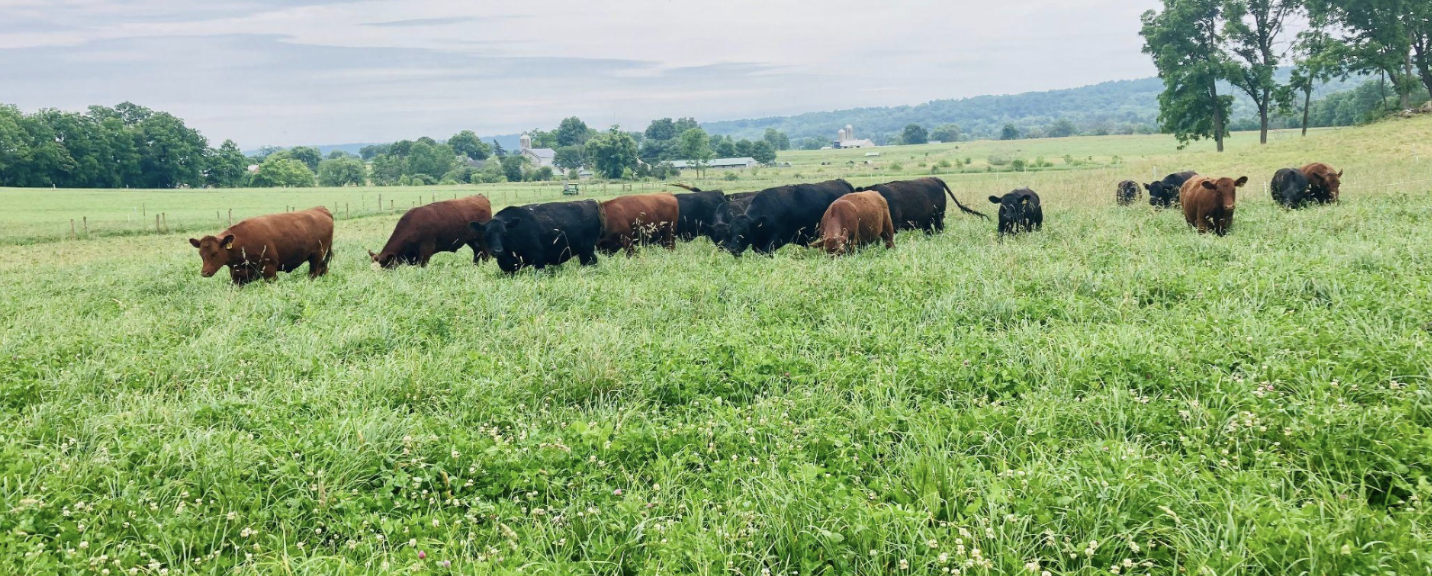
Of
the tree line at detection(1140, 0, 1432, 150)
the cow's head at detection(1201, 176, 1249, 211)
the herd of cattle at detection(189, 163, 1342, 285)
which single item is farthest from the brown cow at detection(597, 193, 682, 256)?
the tree line at detection(1140, 0, 1432, 150)

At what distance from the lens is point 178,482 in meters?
3.98

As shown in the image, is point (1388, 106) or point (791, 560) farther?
point (1388, 106)

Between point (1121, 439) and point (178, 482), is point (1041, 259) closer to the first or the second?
point (1121, 439)

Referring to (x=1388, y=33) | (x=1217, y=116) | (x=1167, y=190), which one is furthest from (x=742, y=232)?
(x=1388, y=33)

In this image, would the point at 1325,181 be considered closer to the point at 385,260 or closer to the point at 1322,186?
the point at 1322,186

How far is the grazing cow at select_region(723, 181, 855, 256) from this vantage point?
13977mm

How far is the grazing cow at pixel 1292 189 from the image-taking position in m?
16.8

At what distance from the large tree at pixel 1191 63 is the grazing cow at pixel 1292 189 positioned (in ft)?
113

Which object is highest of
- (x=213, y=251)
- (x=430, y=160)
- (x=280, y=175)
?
(x=430, y=160)

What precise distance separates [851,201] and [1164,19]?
4595cm

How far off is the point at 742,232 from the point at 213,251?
8.59 m

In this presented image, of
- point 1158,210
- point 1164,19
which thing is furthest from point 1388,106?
point 1158,210

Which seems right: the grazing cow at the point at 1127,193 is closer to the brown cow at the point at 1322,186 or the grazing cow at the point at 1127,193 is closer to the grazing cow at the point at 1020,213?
the brown cow at the point at 1322,186

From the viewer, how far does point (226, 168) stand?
277ft
